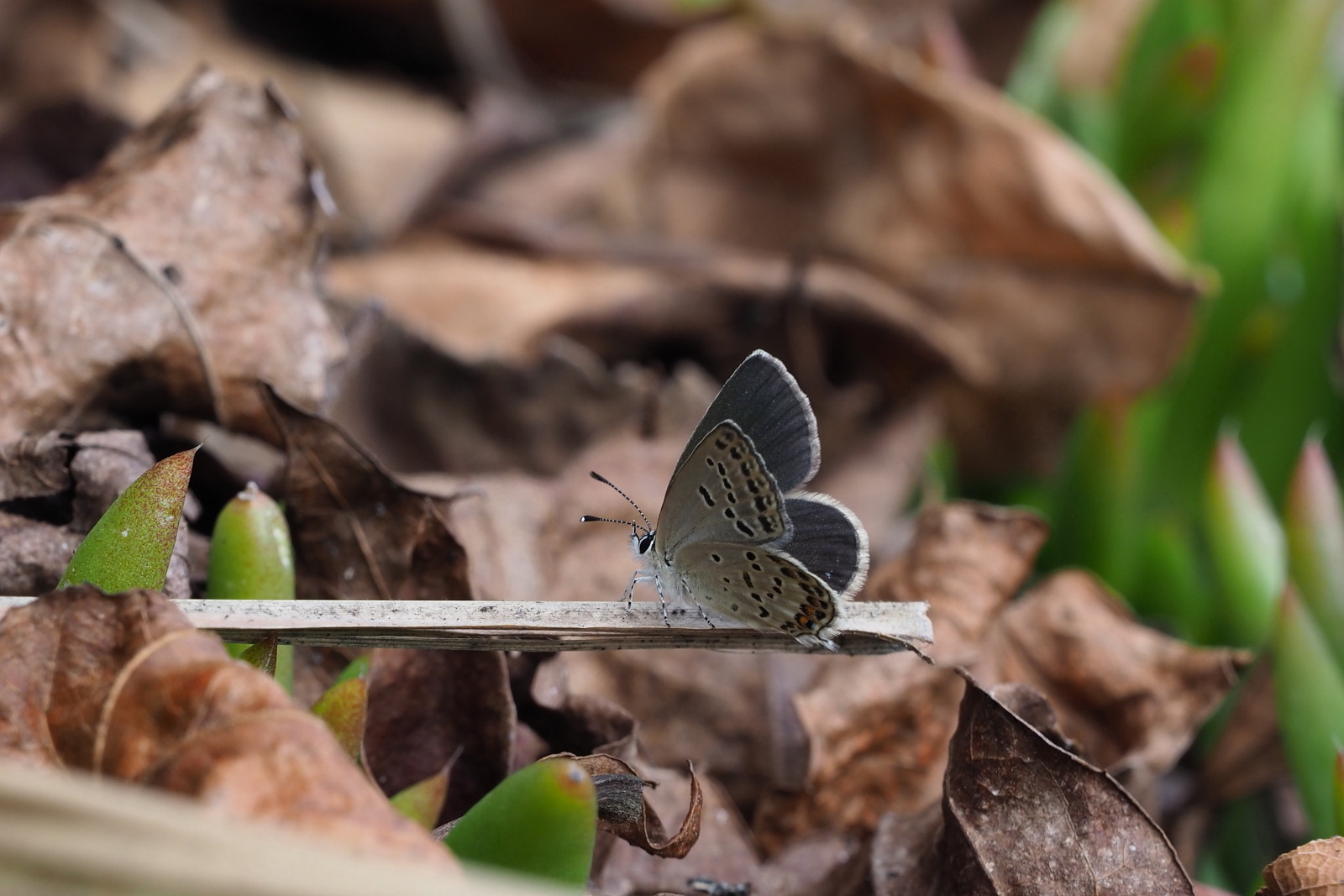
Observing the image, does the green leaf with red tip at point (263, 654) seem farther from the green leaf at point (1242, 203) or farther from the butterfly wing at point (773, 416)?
the green leaf at point (1242, 203)

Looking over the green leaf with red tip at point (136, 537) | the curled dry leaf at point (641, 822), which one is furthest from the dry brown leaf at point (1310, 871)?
the green leaf with red tip at point (136, 537)

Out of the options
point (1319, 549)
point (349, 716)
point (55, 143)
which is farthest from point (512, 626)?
point (55, 143)

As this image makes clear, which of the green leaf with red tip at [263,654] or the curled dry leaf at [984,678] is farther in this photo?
the curled dry leaf at [984,678]

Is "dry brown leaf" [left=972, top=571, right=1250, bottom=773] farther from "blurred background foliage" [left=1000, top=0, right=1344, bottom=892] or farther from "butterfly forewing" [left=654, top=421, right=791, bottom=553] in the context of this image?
"butterfly forewing" [left=654, top=421, right=791, bottom=553]

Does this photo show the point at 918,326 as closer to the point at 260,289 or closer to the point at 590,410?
the point at 590,410

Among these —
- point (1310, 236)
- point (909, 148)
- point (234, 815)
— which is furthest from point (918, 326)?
point (234, 815)
